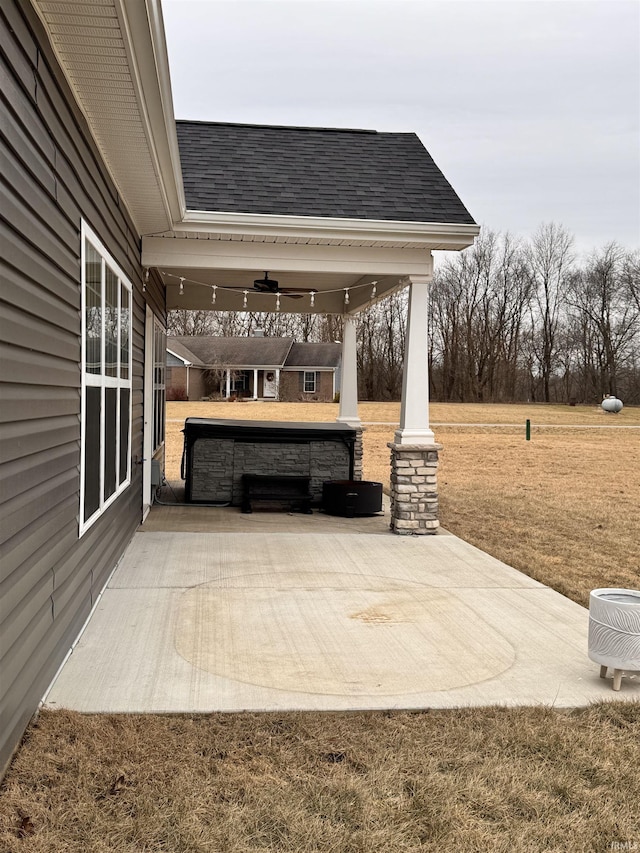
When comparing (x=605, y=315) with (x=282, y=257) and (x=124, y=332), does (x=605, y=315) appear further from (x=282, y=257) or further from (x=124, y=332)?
(x=124, y=332)

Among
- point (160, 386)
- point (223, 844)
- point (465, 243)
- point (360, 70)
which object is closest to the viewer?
Result: point (223, 844)

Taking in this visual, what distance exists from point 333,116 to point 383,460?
1272 inches

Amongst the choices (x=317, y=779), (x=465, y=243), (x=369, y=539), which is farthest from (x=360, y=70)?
(x=317, y=779)

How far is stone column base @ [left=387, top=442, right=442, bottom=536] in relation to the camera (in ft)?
27.0

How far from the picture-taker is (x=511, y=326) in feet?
145

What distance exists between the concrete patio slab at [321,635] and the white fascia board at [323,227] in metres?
2.95

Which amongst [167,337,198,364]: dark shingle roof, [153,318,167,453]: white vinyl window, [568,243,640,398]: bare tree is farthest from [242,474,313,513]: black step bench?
[568,243,640,398]: bare tree

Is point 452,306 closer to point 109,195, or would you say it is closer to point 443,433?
point 443,433

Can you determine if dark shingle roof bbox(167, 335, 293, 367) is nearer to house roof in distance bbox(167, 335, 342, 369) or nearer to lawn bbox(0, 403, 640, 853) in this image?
house roof in distance bbox(167, 335, 342, 369)

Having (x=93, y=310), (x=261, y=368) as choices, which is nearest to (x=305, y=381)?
(x=261, y=368)

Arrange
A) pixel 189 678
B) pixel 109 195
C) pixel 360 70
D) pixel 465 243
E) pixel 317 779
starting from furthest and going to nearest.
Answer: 1. pixel 360 70
2. pixel 465 243
3. pixel 109 195
4. pixel 189 678
5. pixel 317 779

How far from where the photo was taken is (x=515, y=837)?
8.50 feet

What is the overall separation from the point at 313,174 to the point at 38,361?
5831 mm

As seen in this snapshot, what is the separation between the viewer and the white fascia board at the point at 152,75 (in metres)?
3.17
